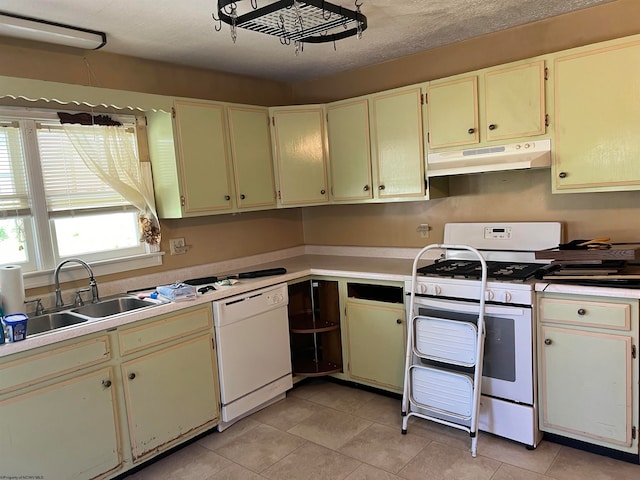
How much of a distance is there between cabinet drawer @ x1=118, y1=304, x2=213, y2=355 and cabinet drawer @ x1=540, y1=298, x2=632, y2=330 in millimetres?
1939

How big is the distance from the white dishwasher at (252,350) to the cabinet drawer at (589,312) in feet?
5.56

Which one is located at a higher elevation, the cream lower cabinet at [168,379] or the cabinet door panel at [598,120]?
the cabinet door panel at [598,120]

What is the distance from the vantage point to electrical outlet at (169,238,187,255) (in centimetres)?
336

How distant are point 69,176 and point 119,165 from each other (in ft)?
1.00

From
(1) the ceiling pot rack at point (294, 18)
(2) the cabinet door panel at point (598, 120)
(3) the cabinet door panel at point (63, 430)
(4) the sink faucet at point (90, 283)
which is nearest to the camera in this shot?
(1) the ceiling pot rack at point (294, 18)

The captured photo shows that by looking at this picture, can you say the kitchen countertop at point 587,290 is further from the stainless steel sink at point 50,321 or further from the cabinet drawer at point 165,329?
the stainless steel sink at point 50,321

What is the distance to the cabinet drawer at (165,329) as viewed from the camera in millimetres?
2488

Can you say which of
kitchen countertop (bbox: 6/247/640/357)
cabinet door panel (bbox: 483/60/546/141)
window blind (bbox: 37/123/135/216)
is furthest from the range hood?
window blind (bbox: 37/123/135/216)

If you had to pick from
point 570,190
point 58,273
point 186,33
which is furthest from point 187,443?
point 570,190

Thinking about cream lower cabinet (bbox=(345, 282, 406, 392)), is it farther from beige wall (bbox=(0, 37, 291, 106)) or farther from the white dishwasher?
beige wall (bbox=(0, 37, 291, 106))

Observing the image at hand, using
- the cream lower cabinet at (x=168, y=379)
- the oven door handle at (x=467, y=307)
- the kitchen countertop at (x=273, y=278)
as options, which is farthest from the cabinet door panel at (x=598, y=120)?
the cream lower cabinet at (x=168, y=379)

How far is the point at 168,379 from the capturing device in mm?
2674

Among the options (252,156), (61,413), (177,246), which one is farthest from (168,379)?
(252,156)

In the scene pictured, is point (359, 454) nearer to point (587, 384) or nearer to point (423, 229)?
point (587, 384)
